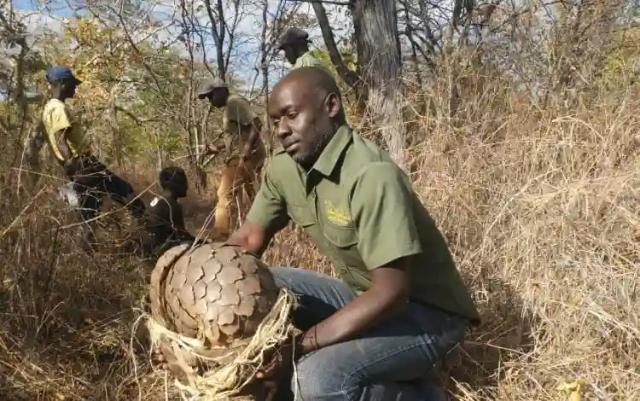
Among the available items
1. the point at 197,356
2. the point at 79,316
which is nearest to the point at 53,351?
the point at 79,316

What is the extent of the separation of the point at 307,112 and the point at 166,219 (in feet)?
7.61

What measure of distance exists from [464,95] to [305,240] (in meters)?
1.41

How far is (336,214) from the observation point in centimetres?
226

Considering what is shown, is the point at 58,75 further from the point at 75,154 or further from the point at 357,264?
the point at 357,264

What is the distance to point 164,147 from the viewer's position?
26.1ft

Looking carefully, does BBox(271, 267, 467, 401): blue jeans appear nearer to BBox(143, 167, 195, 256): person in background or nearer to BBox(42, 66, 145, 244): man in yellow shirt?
BBox(143, 167, 195, 256): person in background

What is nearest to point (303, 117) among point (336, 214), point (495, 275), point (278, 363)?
point (336, 214)

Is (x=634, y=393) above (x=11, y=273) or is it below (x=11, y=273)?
below

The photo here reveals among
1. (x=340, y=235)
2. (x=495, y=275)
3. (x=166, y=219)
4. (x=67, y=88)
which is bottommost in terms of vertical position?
(x=495, y=275)

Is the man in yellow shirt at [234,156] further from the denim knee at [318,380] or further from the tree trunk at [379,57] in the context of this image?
the denim knee at [318,380]

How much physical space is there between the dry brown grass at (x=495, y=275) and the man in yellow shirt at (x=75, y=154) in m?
0.31

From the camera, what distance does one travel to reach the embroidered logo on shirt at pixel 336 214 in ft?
7.32

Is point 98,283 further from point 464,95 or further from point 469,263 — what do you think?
point 464,95

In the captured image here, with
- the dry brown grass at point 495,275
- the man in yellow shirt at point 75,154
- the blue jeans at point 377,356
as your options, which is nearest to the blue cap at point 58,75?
the man in yellow shirt at point 75,154
